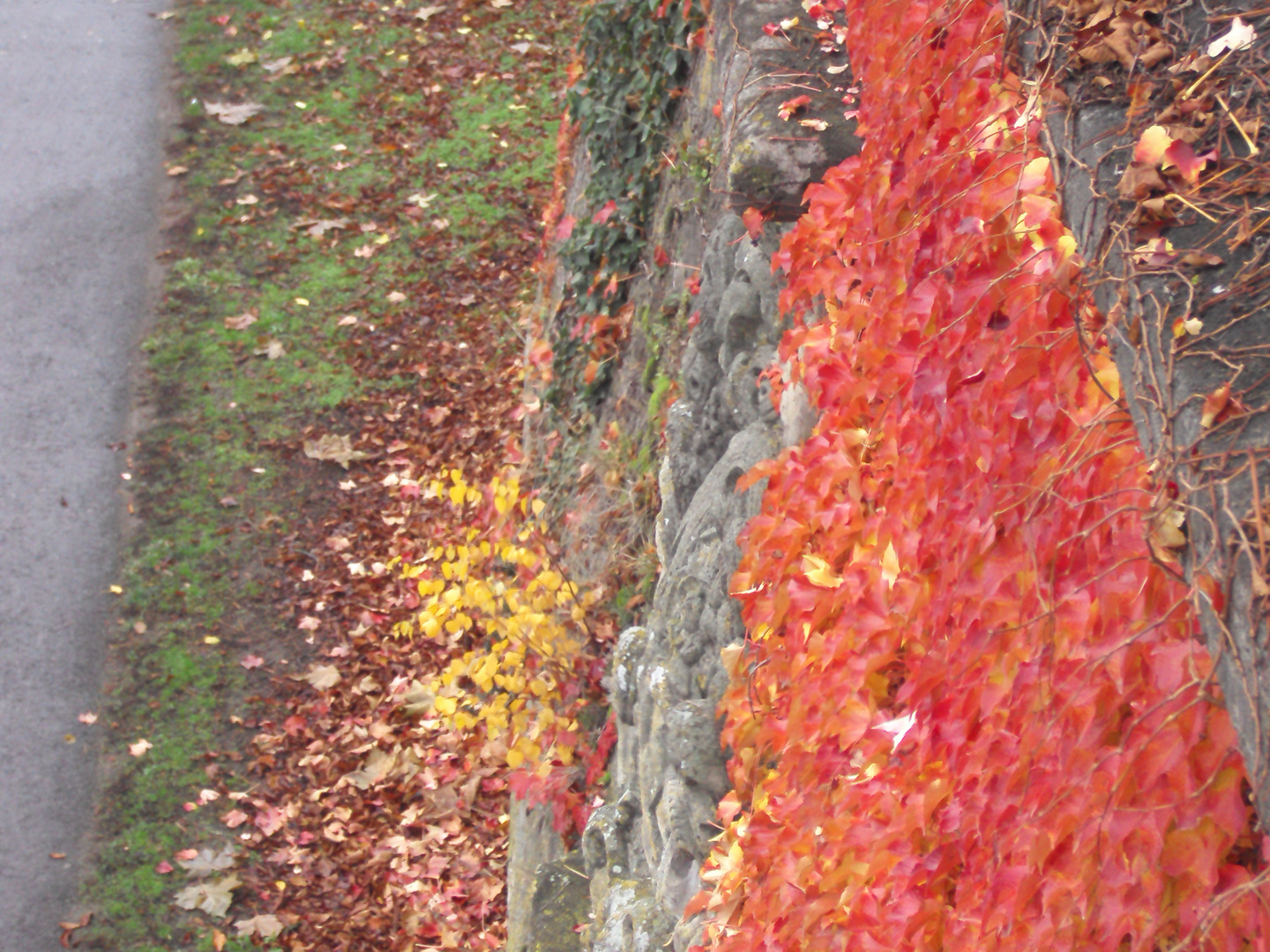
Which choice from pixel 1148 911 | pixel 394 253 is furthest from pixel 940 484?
pixel 394 253

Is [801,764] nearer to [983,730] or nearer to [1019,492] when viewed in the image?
[983,730]

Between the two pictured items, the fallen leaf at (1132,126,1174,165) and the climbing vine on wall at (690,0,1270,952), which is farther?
the fallen leaf at (1132,126,1174,165)

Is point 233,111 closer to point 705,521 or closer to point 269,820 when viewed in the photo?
point 269,820

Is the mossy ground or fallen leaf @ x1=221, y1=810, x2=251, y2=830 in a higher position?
the mossy ground

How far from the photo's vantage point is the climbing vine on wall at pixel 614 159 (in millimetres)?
5547

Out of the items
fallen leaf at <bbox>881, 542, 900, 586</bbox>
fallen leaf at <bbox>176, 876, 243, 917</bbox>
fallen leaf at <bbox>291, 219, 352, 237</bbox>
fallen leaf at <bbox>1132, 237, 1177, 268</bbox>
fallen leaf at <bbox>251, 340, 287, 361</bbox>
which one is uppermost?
fallen leaf at <bbox>1132, 237, 1177, 268</bbox>

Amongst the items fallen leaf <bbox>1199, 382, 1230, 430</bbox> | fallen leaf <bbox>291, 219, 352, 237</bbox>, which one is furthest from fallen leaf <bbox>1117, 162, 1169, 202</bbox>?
fallen leaf <bbox>291, 219, 352, 237</bbox>

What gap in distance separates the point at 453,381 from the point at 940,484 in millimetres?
6799

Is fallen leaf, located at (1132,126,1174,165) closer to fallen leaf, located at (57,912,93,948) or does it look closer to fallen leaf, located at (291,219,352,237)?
fallen leaf, located at (57,912,93,948)

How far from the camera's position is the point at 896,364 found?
2555 mm

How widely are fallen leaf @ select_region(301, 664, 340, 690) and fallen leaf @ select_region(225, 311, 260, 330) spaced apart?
3.53 m

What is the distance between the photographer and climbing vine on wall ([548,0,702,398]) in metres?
5.55

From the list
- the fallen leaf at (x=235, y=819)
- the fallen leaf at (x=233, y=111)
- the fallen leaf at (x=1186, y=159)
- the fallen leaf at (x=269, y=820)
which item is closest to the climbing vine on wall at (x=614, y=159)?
the fallen leaf at (x=269, y=820)

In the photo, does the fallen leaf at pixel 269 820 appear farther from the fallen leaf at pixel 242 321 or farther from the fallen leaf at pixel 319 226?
the fallen leaf at pixel 319 226
